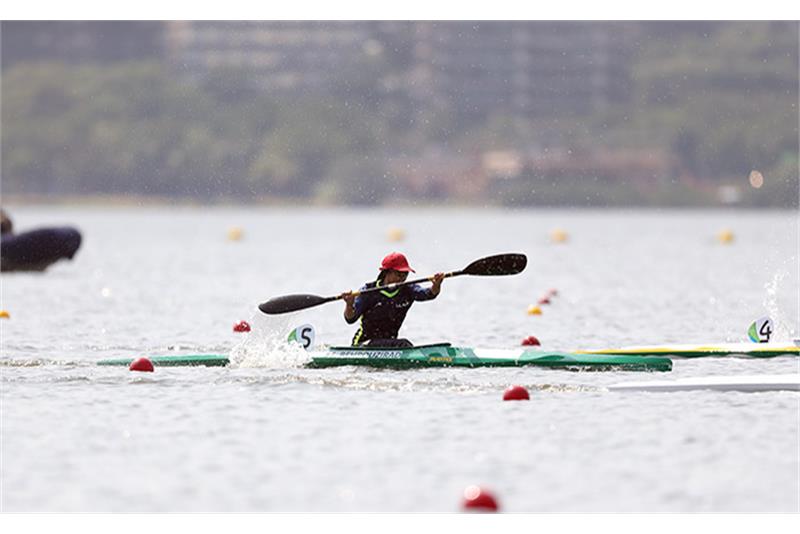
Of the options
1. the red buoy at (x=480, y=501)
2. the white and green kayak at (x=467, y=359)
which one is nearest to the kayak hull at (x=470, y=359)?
the white and green kayak at (x=467, y=359)

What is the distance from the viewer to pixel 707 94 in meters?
197

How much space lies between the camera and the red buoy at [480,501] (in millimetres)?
15984

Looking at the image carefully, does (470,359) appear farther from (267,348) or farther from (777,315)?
(777,315)

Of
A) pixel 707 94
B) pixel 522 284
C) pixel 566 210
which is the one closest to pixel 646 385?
pixel 522 284

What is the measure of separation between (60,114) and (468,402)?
17774 centimetres

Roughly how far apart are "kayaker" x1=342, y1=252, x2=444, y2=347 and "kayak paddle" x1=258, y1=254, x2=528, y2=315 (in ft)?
0.37

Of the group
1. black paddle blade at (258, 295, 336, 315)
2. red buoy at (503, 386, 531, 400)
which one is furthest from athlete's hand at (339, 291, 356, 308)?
red buoy at (503, 386, 531, 400)

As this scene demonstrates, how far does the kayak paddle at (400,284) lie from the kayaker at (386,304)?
111 mm

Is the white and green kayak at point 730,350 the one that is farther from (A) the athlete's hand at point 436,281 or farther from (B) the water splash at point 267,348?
(B) the water splash at point 267,348

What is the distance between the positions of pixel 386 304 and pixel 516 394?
3.40 m

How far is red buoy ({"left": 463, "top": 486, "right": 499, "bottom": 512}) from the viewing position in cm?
1598

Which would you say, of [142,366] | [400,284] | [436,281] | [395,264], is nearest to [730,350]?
[436,281]

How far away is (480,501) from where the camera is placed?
52.5ft

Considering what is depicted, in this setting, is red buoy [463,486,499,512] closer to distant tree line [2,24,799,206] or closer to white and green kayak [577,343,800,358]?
white and green kayak [577,343,800,358]
